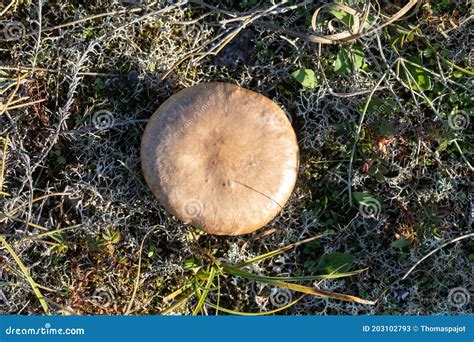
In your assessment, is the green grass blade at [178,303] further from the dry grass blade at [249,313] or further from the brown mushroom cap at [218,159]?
the brown mushroom cap at [218,159]

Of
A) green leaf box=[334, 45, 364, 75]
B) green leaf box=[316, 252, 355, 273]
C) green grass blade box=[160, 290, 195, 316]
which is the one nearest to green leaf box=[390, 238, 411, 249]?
green leaf box=[316, 252, 355, 273]

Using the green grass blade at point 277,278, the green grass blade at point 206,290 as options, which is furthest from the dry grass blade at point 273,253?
the green grass blade at point 206,290

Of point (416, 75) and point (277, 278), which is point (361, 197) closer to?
point (277, 278)

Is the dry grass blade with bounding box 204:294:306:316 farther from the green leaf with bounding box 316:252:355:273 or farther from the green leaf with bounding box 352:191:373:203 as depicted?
the green leaf with bounding box 352:191:373:203

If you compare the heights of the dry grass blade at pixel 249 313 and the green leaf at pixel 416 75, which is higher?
the green leaf at pixel 416 75

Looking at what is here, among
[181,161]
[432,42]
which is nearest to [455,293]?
[432,42]

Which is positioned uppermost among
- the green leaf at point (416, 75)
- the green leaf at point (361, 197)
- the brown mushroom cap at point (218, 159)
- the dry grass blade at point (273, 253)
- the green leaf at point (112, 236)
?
the green leaf at point (416, 75)
